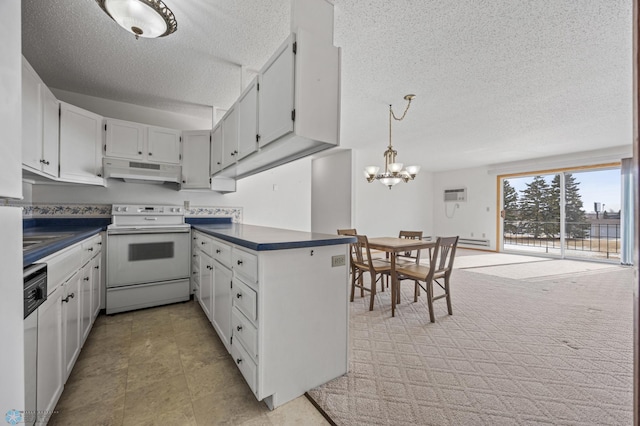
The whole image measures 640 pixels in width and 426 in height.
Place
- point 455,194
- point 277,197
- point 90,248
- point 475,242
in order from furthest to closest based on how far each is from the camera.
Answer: point 455,194 < point 475,242 < point 277,197 < point 90,248

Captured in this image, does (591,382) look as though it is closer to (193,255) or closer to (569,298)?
(569,298)

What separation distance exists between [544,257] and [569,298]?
3780 millimetres

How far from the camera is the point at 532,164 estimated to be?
20.7 feet

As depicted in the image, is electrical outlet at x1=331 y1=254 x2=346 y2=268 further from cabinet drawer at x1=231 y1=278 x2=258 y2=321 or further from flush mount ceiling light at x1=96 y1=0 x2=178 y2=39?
flush mount ceiling light at x1=96 y1=0 x2=178 y2=39

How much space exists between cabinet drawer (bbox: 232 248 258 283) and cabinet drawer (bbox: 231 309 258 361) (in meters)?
0.27

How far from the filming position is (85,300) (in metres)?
1.89

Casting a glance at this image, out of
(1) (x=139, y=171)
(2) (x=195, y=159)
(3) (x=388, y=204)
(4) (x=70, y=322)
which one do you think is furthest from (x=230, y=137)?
(3) (x=388, y=204)

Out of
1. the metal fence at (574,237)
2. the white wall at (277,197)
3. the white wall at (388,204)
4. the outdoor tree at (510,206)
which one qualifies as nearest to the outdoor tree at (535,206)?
the metal fence at (574,237)

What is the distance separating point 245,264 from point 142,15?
1.62 m

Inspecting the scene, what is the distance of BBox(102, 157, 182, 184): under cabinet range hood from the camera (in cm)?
283

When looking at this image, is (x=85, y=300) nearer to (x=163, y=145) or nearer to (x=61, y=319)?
(x=61, y=319)

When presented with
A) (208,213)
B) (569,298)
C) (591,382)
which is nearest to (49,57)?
(208,213)

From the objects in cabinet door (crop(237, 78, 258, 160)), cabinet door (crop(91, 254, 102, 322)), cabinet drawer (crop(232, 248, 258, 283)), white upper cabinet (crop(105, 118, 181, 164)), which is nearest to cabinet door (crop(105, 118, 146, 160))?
white upper cabinet (crop(105, 118, 181, 164))

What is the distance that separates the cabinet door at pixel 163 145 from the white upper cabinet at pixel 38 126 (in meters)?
0.81
